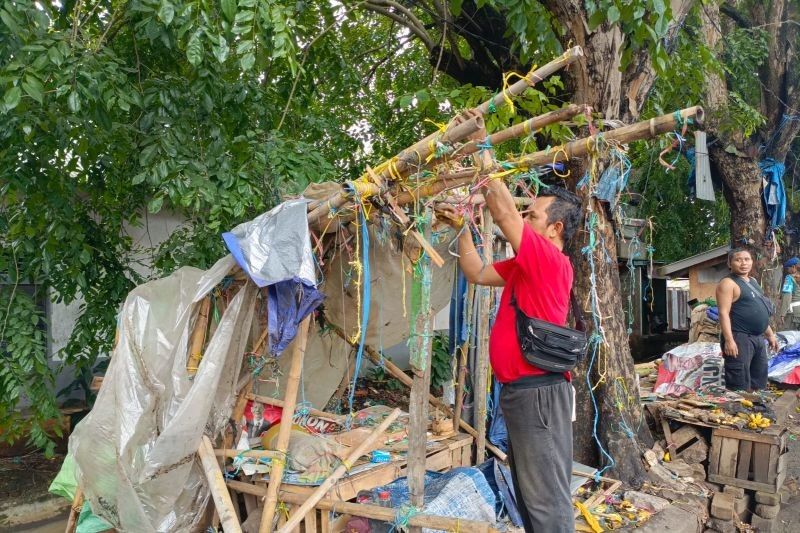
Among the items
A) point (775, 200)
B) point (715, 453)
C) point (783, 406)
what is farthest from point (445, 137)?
point (775, 200)

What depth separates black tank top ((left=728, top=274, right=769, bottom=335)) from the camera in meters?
6.01

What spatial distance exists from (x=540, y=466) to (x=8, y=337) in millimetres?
4099

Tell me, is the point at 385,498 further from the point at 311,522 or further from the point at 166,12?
the point at 166,12

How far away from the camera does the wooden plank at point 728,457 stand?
5.16 m

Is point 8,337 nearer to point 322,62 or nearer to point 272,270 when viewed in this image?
point 272,270

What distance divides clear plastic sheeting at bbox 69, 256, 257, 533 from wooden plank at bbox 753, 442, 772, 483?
4332 millimetres

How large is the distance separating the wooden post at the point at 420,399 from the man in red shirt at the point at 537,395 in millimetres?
420

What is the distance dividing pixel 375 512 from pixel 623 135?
7.68ft

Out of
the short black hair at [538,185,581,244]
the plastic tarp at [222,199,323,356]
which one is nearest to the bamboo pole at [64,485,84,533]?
the plastic tarp at [222,199,323,356]

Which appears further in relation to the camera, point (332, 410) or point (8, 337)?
point (332, 410)

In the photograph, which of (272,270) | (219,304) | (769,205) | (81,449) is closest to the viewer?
(272,270)

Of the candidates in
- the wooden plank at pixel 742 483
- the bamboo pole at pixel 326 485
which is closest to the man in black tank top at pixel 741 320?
the wooden plank at pixel 742 483

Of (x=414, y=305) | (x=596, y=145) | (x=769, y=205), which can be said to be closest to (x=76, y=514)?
(x=414, y=305)

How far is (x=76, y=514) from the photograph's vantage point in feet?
12.9
